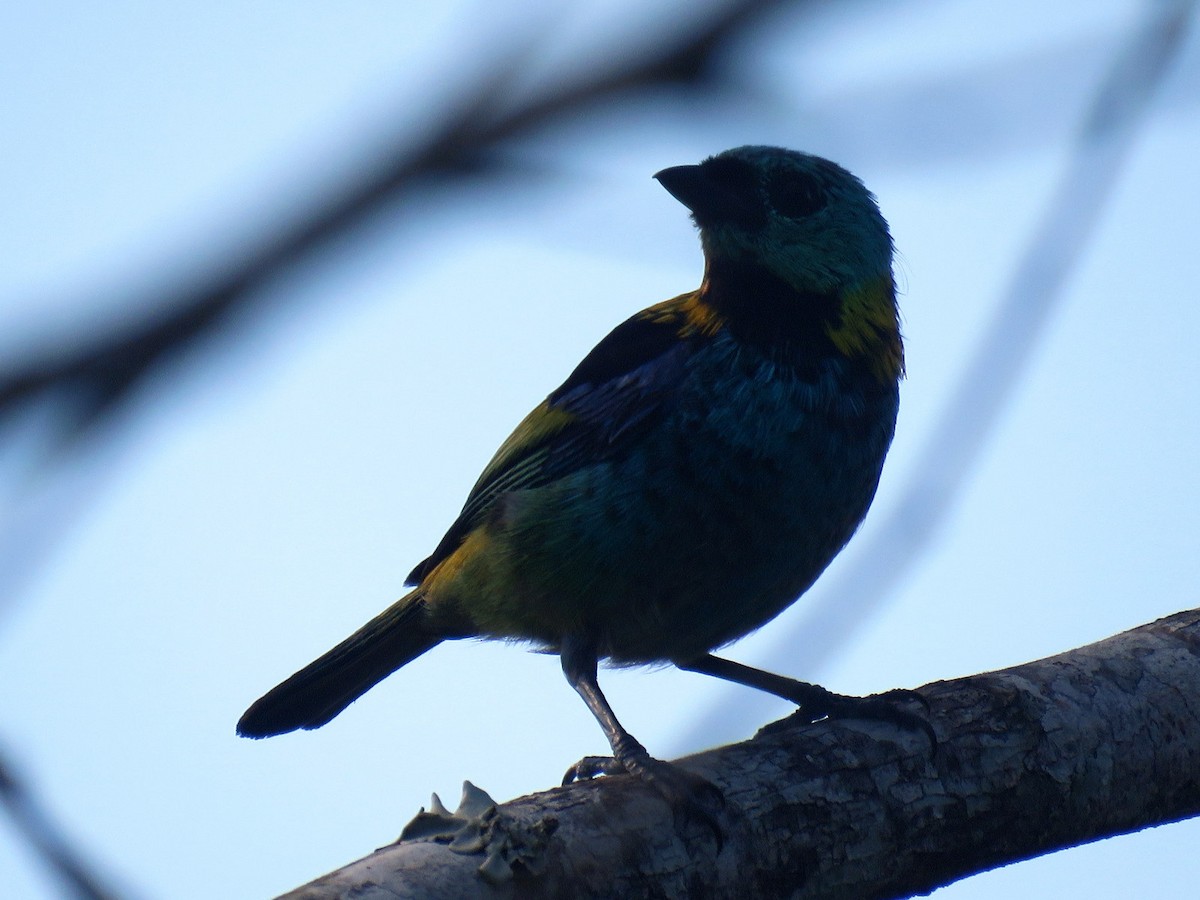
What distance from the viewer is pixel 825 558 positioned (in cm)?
455

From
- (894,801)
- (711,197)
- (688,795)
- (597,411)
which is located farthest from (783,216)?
(688,795)

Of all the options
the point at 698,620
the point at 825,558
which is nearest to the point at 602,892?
the point at 698,620

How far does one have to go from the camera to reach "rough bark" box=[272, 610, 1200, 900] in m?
2.87

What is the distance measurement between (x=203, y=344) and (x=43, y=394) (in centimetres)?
11

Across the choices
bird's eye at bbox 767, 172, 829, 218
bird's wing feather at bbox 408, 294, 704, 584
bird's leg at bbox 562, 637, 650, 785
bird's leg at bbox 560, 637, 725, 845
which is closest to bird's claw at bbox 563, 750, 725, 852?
bird's leg at bbox 560, 637, 725, 845

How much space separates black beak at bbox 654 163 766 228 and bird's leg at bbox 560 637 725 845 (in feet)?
5.25

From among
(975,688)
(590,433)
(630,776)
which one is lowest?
(975,688)

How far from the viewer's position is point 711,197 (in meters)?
4.81

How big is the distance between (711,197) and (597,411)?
896mm

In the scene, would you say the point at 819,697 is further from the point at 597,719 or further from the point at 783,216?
the point at 783,216

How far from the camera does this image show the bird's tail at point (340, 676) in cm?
531

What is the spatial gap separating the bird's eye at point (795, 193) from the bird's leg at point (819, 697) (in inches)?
66.1

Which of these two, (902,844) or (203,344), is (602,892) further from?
(203,344)

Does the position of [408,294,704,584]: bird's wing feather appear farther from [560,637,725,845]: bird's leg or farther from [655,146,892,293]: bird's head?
[560,637,725,845]: bird's leg
